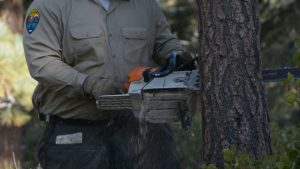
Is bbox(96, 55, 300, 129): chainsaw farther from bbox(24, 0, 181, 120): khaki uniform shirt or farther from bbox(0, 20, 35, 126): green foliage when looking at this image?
bbox(0, 20, 35, 126): green foliage

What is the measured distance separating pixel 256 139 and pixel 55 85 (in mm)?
1397

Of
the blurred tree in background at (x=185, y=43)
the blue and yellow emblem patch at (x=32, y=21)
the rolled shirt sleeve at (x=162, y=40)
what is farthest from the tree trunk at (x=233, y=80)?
the blue and yellow emblem patch at (x=32, y=21)

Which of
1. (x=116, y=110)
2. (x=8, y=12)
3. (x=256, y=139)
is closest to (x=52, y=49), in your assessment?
(x=116, y=110)

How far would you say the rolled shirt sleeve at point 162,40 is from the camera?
486cm

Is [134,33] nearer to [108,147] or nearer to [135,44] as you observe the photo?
[135,44]

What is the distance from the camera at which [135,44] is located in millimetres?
4637

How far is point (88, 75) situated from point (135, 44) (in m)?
0.42

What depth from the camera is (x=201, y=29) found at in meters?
3.82

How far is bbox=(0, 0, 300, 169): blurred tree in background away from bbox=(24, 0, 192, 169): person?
54cm

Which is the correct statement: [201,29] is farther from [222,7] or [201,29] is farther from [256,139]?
[256,139]

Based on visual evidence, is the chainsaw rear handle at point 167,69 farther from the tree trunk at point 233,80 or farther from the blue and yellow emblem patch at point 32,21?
the blue and yellow emblem patch at point 32,21

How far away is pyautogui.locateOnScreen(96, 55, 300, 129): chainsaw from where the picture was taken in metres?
4.02

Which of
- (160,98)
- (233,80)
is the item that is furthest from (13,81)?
(233,80)

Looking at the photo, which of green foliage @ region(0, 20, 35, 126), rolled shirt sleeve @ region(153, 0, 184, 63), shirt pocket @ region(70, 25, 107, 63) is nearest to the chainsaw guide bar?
shirt pocket @ region(70, 25, 107, 63)
